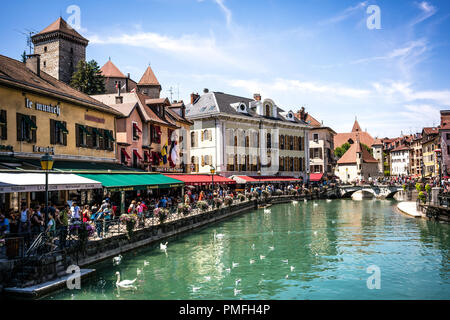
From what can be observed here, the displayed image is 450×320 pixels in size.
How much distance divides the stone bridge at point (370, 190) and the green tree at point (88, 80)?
124ft

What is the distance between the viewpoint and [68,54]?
6788cm

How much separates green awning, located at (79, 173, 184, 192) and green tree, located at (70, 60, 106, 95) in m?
31.9

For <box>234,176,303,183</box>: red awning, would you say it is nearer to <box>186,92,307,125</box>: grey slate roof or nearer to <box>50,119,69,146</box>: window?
<box>186,92,307,125</box>: grey slate roof

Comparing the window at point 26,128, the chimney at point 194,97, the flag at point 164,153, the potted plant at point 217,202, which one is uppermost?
the chimney at point 194,97

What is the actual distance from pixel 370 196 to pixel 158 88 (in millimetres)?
38120

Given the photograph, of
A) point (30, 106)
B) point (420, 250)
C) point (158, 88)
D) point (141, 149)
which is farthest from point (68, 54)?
point (420, 250)

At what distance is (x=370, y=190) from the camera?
207 feet

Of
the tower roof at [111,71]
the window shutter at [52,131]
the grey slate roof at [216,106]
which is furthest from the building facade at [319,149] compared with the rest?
the window shutter at [52,131]

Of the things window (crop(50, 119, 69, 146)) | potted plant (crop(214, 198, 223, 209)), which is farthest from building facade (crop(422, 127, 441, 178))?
window (crop(50, 119, 69, 146))

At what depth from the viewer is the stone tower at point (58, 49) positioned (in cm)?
6606

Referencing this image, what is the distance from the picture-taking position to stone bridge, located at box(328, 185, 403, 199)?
200ft

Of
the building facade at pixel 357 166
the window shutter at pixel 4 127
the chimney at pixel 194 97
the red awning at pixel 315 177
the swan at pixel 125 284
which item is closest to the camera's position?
the swan at pixel 125 284

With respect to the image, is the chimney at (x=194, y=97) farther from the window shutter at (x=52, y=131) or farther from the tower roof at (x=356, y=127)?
the tower roof at (x=356, y=127)

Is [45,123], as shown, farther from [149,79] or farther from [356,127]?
[356,127]
